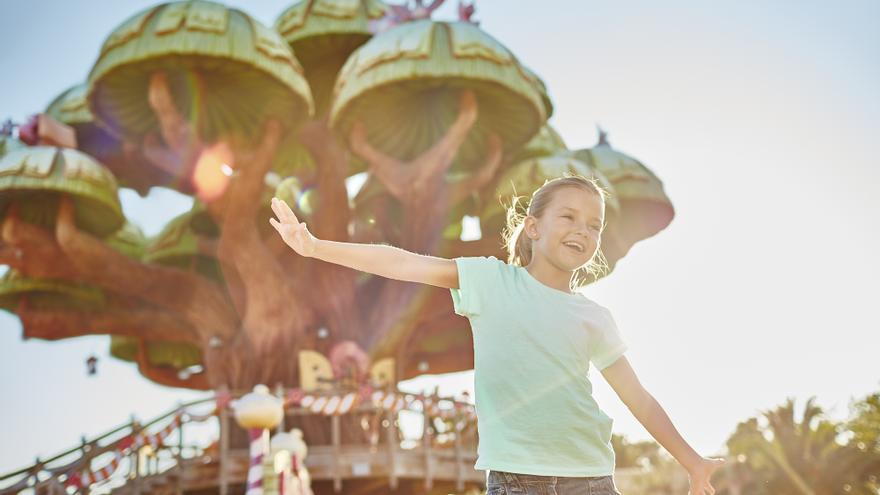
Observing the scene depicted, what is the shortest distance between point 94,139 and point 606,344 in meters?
19.2

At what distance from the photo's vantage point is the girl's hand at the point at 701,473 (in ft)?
7.81

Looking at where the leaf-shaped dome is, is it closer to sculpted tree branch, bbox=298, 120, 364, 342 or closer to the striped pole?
sculpted tree branch, bbox=298, 120, 364, 342

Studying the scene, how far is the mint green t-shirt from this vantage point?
224 centimetres

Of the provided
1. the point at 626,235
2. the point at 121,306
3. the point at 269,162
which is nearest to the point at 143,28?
the point at 269,162

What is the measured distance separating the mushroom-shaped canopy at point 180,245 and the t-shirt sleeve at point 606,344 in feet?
57.2

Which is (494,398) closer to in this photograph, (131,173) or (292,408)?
(292,408)

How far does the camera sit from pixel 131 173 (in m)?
20.4

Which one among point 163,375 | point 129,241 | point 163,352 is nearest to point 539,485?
point 129,241

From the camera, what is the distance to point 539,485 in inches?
86.5

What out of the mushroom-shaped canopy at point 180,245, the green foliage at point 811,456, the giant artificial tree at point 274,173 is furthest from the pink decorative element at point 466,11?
the green foliage at point 811,456

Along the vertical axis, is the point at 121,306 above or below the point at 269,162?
below

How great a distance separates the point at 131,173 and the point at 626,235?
11078 mm

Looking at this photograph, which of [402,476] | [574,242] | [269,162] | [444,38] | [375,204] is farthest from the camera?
[375,204]

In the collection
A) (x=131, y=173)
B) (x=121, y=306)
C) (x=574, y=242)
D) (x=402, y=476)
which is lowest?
(x=402, y=476)
